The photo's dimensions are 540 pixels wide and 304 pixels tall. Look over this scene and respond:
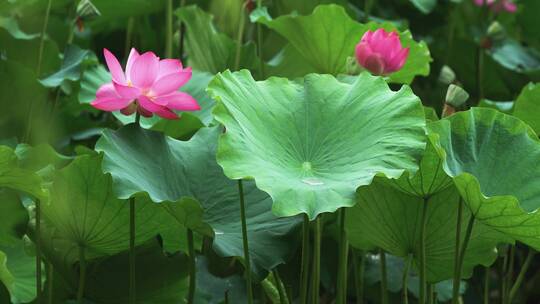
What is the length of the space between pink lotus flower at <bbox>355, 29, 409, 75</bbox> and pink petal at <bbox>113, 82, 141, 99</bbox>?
1.28 feet

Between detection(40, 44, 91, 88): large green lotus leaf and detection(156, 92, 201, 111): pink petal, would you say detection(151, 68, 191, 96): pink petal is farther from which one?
detection(40, 44, 91, 88): large green lotus leaf

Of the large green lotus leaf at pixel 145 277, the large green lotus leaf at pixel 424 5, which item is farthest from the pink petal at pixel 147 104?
the large green lotus leaf at pixel 424 5

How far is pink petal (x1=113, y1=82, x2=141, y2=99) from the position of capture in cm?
117

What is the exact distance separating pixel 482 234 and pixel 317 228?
0.25 metres

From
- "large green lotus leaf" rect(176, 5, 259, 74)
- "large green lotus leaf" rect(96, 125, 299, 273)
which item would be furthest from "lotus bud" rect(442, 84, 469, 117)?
"large green lotus leaf" rect(176, 5, 259, 74)

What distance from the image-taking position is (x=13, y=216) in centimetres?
142

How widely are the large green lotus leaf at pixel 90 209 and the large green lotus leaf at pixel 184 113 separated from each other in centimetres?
26

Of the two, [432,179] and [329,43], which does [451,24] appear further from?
[432,179]

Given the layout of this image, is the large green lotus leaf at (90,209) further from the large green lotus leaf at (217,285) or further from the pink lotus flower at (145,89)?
the large green lotus leaf at (217,285)

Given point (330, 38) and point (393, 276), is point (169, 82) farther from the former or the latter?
point (393, 276)

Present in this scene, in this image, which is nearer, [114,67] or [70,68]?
[114,67]

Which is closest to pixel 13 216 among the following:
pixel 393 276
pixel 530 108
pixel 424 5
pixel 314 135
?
pixel 314 135

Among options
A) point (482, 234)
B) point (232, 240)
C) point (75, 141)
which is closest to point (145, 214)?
point (232, 240)

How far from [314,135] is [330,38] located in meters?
0.48
